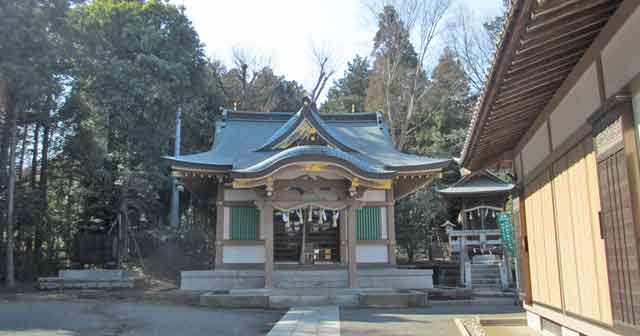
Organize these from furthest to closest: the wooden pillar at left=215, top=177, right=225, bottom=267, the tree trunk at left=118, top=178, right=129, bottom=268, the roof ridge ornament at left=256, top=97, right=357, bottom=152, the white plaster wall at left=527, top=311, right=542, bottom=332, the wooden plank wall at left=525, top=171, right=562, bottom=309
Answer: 1. the tree trunk at left=118, top=178, right=129, bottom=268
2. the roof ridge ornament at left=256, top=97, right=357, bottom=152
3. the wooden pillar at left=215, top=177, right=225, bottom=267
4. the white plaster wall at left=527, top=311, right=542, bottom=332
5. the wooden plank wall at left=525, top=171, right=562, bottom=309

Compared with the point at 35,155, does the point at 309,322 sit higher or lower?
lower

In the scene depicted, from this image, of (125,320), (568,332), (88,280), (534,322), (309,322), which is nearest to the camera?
(568,332)

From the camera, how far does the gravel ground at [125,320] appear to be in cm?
770

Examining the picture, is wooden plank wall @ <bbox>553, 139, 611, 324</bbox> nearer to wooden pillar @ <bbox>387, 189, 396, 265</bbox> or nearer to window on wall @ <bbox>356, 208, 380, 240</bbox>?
wooden pillar @ <bbox>387, 189, 396, 265</bbox>

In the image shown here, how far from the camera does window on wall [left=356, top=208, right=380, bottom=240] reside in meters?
14.3

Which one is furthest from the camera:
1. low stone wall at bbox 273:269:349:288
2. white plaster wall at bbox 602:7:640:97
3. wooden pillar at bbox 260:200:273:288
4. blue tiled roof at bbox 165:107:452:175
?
low stone wall at bbox 273:269:349:288

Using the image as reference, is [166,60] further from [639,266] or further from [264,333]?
[639,266]

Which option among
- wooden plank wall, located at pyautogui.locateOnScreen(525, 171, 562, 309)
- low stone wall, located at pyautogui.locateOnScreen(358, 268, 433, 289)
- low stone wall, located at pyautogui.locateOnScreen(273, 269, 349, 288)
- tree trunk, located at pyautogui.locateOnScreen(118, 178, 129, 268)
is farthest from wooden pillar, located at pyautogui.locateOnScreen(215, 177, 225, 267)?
wooden plank wall, located at pyautogui.locateOnScreen(525, 171, 562, 309)

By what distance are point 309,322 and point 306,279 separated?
4.58 metres

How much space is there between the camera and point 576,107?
475cm

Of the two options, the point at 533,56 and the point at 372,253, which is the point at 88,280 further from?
the point at 533,56

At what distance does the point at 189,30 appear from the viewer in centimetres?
2511

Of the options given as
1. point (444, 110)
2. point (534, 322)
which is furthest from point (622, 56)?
point (444, 110)

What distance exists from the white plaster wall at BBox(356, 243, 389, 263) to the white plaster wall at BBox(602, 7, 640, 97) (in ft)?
35.4
